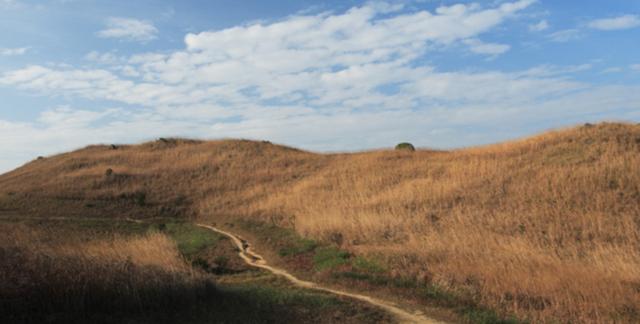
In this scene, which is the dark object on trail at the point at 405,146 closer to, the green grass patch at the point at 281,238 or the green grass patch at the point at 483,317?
the green grass patch at the point at 281,238

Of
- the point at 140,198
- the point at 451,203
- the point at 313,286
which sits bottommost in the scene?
the point at 313,286

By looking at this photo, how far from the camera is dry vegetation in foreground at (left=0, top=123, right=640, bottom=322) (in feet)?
38.3

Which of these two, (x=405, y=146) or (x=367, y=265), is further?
(x=405, y=146)

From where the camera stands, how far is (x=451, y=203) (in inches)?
880

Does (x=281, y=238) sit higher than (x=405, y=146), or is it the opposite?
(x=405, y=146)

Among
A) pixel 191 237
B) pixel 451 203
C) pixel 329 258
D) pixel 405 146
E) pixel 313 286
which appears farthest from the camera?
pixel 405 146

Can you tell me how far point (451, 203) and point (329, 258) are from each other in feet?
27.1

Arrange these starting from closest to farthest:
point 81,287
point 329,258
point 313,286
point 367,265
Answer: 1. point 81,287
2. point 313,286
3. point 367,265
4. point 329,258

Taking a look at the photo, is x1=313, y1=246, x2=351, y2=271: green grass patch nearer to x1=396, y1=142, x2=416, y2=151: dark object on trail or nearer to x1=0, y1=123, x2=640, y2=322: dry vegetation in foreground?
x1=0, y1=123, x2=640, y2=322: dry vegetation in foreground

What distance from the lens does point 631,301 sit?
9930 millimetres

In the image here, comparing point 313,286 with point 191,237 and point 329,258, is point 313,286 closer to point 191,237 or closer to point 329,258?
point 329,258

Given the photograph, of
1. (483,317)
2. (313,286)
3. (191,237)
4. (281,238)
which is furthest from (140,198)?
(483,317)

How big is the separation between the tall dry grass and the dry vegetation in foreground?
20.9 feet

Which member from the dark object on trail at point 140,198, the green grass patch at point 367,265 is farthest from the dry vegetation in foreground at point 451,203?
the green grass patch at point 367,265
